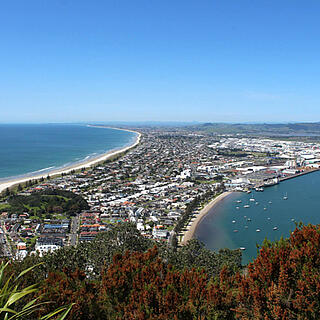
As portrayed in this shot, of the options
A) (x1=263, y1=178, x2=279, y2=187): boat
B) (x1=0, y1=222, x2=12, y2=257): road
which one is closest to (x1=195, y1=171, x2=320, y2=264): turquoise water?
(x1=263, y1=178, x2=279, y2=187): boat

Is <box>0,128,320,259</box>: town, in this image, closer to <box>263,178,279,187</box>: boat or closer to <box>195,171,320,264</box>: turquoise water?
<box>263,178,279,187</box>: boat

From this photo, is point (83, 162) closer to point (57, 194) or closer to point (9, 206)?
point (57, 194)

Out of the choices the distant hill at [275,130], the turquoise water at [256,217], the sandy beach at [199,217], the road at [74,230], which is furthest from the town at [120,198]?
the distant hill at [275,130]

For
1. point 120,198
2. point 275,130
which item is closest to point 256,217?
point 120,198

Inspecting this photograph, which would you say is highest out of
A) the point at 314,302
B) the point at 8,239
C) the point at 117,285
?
the point at 314,302

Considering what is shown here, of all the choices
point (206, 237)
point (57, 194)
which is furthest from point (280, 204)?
point (57, 194)

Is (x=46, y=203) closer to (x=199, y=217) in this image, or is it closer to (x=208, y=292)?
(x=199, y=217)
